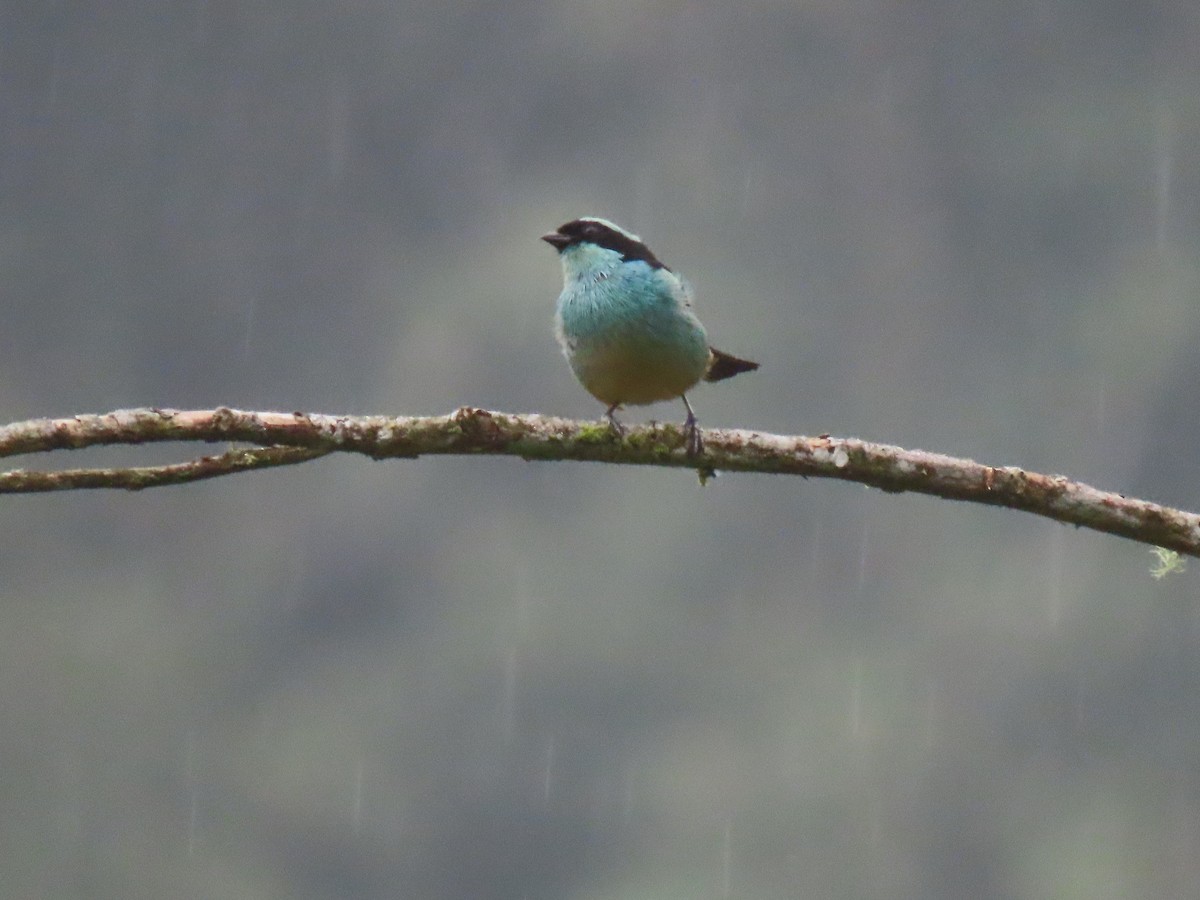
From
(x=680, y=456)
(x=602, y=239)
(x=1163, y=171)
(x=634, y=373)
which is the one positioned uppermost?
(x=1163, y=171)

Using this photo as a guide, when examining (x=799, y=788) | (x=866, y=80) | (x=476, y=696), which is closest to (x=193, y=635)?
(x=476, y=696)

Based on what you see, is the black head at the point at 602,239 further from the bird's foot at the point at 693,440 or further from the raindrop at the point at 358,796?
the raindrop at the point at 358,796

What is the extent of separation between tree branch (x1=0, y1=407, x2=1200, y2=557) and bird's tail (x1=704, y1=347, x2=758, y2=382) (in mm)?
2078

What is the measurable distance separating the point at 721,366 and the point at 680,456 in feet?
7.49

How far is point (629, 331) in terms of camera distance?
276 inches

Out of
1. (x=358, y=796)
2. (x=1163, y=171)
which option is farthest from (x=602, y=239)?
(x=1163, y=171)

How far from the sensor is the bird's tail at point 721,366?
7429 mm

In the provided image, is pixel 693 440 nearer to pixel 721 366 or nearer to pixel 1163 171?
pixel 721 366

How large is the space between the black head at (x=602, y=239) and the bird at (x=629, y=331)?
0.06ft

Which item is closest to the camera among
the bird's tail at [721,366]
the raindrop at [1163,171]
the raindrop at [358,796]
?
the bird's tail at [721,366]

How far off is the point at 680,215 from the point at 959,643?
1450 inches

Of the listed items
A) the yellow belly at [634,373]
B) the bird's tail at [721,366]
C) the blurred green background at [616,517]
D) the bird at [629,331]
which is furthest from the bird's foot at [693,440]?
the blurred green background at [616,517]

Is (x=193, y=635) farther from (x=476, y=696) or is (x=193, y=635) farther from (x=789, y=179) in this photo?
(x=789, y=179)

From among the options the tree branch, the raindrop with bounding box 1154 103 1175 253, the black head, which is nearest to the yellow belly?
the black head
